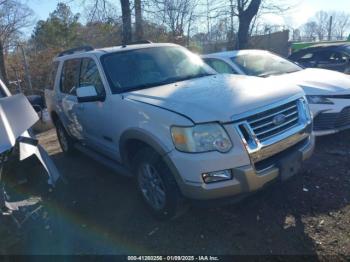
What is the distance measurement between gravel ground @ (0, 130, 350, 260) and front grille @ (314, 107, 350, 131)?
76 cm

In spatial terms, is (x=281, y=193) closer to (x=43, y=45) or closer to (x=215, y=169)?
(x=215, y=169)

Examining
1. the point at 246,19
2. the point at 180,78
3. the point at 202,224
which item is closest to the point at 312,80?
the point at 180,78

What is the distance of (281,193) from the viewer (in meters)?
4.04

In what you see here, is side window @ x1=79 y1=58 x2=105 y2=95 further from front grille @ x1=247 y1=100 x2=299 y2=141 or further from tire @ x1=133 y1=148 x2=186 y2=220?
front grille @ x1=247 y1=100 x2=299 y2=141

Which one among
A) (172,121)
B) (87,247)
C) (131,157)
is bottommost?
(87,247)

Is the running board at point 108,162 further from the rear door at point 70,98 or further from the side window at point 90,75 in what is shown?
the side window at point 90,75

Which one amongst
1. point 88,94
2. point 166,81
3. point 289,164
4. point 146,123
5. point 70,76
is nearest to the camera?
point 289,164

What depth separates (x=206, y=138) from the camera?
120 inches

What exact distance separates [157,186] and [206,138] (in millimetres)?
887

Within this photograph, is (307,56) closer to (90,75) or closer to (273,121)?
(90,75)

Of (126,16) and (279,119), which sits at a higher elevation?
(126,16)

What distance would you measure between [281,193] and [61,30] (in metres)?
30.9

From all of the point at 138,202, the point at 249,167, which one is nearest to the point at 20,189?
the point at 138,202

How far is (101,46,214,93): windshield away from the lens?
425 cm
